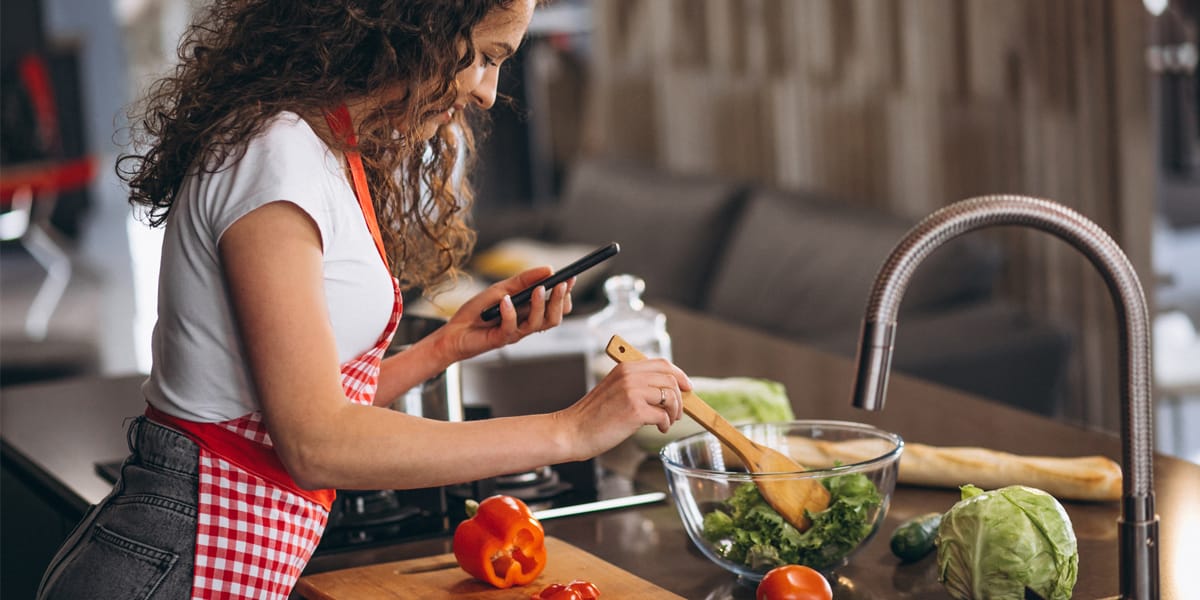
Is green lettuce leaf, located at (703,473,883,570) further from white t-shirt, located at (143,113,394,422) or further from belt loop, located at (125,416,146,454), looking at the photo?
belt loop, located at (125,416,146,454)

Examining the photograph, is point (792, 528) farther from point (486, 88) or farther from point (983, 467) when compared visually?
point (486, 88)

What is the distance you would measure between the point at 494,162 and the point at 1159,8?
510 centimetres

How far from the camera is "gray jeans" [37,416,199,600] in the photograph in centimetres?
142

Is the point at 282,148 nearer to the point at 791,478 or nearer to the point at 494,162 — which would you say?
the point at 791,478

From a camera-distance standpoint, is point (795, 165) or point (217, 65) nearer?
point (217, 65)

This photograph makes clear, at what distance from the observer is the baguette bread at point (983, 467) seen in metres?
1.72

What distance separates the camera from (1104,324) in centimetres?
347

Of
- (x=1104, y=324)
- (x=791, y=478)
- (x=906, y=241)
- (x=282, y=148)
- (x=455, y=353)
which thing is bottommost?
(x=1104, y=324)

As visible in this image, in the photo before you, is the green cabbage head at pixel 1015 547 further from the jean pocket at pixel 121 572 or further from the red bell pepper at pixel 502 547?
the jean pocket at pixel 121 572

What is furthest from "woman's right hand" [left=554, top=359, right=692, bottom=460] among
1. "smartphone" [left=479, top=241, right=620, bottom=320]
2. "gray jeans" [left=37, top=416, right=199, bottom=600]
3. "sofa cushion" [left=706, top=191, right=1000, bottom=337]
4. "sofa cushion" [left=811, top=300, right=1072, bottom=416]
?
"sofa cushion" [left=706, top=191, right=1000, bottom=337]

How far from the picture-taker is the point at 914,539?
1.57 metres

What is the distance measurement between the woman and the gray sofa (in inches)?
76.8

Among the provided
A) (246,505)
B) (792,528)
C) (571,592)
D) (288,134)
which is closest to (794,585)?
(792,528)

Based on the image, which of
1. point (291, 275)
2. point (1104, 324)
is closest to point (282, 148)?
point (291, 275)
